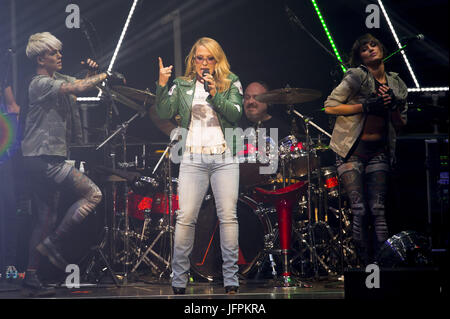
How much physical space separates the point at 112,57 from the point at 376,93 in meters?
3.09

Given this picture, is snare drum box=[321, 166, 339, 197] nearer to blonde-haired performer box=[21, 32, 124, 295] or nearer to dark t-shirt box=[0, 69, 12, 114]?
blonde-haired performer box=[21, 32, 124, 295]

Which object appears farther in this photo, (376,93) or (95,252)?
(95,252)

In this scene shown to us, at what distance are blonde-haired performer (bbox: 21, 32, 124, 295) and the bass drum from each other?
1137 mm

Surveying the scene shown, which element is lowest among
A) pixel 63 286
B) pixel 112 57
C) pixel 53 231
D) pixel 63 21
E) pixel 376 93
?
pixel 63 286

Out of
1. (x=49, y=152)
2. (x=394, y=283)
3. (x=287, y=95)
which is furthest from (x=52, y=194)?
(x=394, y=283)

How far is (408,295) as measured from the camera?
3.29 metres

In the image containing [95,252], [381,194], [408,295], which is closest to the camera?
[408,295]

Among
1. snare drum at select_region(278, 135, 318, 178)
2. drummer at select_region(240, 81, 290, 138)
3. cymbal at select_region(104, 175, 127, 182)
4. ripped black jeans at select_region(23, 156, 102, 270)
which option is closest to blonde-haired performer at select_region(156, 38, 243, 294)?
ripped black jeans at select_region(23, 156, 102, 270)

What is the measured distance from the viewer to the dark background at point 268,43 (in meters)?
6.32

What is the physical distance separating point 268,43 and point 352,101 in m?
2.37

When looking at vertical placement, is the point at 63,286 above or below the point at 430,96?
below
